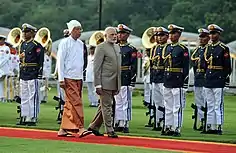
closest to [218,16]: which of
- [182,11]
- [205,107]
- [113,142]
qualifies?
[182,11]

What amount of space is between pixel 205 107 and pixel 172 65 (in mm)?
1717

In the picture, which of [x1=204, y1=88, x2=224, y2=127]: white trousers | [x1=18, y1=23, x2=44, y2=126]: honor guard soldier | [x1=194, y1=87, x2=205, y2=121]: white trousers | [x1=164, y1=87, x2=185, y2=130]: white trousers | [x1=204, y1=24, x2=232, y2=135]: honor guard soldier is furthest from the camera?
[x1=194, y1=87, x2=205, y2=121]: white trousers

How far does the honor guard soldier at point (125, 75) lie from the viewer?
16.2 m

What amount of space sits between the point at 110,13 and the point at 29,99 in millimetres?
46932

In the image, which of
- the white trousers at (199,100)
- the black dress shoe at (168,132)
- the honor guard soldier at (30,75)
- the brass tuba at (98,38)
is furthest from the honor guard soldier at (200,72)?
the brass tuba at (98,38)

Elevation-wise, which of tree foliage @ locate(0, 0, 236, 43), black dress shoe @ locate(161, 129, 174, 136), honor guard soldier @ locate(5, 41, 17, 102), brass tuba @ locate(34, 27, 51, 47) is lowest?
black dress shoe @ locate(161, 129, 174, 136)

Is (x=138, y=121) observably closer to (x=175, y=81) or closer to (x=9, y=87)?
(x=175, y=81)

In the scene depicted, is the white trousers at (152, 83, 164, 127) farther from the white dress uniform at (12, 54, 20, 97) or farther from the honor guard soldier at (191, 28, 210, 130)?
the white dress uniform at (12, 54, 20, 97)

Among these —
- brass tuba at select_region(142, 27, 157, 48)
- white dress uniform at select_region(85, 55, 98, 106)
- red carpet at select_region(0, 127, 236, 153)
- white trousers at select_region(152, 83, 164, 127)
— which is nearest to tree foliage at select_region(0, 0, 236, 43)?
white dress uniform at select_region(85, 55, 98, 106)

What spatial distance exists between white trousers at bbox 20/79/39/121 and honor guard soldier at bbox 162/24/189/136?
3.06 meters

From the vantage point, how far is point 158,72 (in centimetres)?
1644

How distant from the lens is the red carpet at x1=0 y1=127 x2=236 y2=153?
12616 mm

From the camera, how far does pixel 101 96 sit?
14.2 metres

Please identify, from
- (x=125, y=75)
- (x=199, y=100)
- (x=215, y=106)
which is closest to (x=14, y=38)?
(x=199, y=100)
